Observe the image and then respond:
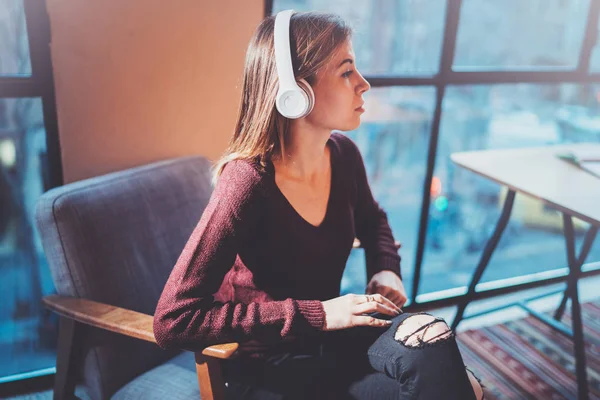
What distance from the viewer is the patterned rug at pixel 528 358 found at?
196cm

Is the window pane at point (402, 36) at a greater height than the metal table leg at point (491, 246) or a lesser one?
greater

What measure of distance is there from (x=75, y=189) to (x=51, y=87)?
1.15 ft

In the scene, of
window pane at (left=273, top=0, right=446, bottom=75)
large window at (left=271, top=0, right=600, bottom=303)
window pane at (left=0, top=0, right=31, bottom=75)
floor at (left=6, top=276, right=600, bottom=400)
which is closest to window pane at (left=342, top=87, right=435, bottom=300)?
large window at (left=271, top=0, right=600, bottom=303)

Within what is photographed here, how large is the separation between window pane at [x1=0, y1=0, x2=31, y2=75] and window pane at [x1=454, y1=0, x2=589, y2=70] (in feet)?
Result: 5.65

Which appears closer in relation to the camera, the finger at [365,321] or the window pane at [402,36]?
the finger at [365,321]

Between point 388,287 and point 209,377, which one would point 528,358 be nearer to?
point 388,287

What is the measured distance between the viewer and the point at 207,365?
3.49ft

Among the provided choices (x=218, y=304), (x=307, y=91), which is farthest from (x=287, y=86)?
(x=218, y=304)

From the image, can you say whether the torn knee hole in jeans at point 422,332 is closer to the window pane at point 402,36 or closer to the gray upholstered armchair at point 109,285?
the gray upholstered armchair at point 109,285

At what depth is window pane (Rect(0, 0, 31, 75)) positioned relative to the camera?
4.87 feet

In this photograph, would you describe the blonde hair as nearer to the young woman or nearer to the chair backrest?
the young woman

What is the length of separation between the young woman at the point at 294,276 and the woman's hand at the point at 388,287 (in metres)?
0.13

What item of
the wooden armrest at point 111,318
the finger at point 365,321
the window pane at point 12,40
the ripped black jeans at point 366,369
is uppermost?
the window pane at point 12,40

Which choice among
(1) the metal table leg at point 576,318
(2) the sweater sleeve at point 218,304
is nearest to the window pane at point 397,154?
(1) the metal table leg at point 576,318
